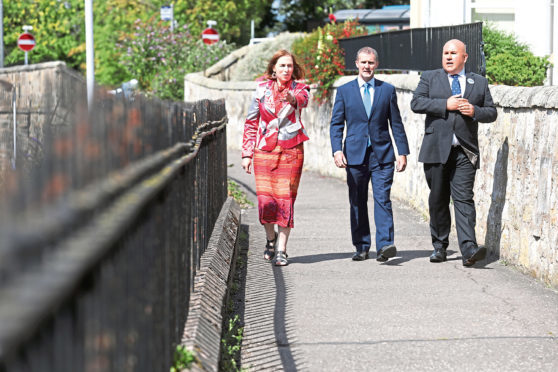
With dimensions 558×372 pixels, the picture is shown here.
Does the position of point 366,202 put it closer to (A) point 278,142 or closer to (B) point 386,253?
(B) point 386,253

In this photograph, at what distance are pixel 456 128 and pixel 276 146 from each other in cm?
147

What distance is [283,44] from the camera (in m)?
33.4

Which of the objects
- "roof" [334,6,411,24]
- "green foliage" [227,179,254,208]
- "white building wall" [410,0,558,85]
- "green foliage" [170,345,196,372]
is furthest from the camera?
"roof" [334,6,411,24]

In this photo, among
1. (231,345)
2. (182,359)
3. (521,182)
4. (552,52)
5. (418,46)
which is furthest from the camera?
(418,46)

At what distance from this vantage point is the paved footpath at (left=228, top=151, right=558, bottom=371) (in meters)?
5.19

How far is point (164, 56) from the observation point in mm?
37812

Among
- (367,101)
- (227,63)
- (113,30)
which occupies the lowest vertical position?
(367,101)

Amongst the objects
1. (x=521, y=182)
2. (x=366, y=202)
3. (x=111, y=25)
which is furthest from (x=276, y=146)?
(x=111, y=25)

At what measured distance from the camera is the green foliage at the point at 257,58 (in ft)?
106

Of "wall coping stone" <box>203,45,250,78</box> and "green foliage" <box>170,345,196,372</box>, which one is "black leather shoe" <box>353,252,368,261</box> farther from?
"wall coping stone" <box>203,45,250,78</box>

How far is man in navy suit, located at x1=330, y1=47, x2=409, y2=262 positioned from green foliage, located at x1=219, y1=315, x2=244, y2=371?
283 cm

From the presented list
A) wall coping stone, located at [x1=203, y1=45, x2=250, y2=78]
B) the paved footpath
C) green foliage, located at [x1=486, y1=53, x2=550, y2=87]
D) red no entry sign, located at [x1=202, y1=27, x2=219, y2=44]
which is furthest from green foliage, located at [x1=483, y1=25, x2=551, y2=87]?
red no entry sign, located at [x1=202, y1=27, x2=219, y2=44]

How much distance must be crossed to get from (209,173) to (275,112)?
3.86 feet

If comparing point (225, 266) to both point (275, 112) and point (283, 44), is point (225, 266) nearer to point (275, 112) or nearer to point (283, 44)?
point (275, 112)
